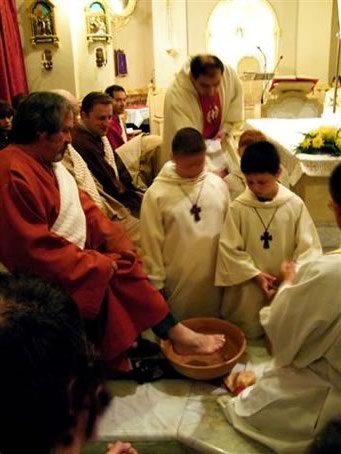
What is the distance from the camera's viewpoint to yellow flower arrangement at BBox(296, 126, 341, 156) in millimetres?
3299

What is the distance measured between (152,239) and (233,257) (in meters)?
0.42

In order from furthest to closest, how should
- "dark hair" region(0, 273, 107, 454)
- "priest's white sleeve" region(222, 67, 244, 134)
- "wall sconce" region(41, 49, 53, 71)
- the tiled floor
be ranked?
"wall sconce" region(41, 49, 53, 71)
"priest's white sleeve" region(222, 67, 244, 134)
the tiled floor
"dark hair" region(0, 273, 107, 454)

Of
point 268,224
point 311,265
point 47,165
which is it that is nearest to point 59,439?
point 311,265

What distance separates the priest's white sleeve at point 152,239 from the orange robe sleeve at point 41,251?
1.85 feet

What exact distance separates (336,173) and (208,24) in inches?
355

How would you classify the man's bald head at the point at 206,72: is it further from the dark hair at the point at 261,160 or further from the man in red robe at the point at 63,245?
the man in red robe at the point at 63,245

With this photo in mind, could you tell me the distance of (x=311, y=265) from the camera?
1.56m

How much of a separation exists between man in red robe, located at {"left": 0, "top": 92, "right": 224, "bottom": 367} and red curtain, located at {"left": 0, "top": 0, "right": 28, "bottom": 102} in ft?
15.4

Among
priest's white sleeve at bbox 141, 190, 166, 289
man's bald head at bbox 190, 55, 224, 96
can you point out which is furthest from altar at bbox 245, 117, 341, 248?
priest's white sleeve at bbox 141, 190, 166, 289

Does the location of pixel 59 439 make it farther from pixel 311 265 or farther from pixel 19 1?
pixel 19 1

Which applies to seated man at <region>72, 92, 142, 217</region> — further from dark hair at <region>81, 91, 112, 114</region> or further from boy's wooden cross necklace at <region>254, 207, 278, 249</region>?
boy's wooden cross necklace at <region>254, 207, 278, 249</region>

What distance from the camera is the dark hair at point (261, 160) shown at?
2373 mm

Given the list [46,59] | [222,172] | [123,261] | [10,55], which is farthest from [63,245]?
[46,59]

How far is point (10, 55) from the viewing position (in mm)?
6617
